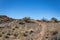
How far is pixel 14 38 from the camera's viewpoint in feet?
70.9

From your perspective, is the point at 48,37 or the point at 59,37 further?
the point at 48,37

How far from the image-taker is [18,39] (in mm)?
20672

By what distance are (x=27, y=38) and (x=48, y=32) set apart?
9.02 ft

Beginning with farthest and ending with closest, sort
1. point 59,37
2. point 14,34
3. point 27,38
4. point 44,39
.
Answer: point 14,34 → point 27,38 → point 44,39 → point 59,37

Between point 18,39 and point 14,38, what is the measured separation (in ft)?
3.52

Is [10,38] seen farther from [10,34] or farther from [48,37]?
[48,37]

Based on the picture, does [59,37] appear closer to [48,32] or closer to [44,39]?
[44,39]

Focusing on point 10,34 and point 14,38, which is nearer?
point 14,38

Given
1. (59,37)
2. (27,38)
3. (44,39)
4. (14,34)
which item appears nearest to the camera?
(59,37)

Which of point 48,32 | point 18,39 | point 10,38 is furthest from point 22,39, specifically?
point 48,32

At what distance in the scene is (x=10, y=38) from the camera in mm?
21625

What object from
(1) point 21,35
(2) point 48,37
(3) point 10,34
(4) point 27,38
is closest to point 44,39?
(2) point 48,37

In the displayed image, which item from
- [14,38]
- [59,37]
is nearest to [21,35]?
[14,38]

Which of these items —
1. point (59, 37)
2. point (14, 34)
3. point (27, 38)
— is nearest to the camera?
point (59, 37)
